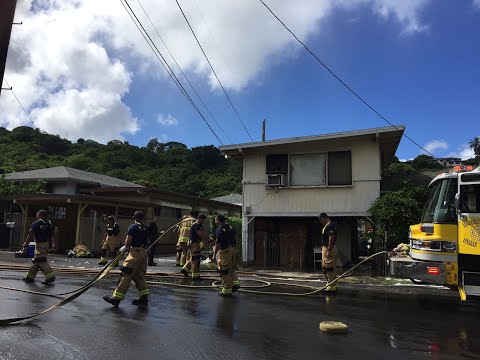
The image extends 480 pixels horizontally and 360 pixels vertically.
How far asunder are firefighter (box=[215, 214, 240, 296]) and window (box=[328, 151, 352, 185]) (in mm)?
7609

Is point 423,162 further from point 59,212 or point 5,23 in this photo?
point 5,23

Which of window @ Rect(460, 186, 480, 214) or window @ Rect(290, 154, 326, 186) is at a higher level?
window @ Rect(290, 154, 326, 186)

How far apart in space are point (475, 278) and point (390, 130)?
832 cm

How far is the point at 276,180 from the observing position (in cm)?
1722

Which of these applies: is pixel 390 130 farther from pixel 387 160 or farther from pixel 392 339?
pixel 392 339

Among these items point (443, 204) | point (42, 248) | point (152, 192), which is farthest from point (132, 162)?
point (443, 204)

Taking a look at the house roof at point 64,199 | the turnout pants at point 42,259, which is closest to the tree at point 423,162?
the house roof at point 64,199

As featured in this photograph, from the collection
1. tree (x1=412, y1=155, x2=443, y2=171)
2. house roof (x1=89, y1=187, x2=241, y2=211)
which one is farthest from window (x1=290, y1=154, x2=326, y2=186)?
tree (x1=412, y1=155, x2=443, y2=171)

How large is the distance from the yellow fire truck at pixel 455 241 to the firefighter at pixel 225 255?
378cm

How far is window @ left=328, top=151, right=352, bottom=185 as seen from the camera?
16.8 metres

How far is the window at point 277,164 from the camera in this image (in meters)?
17.5

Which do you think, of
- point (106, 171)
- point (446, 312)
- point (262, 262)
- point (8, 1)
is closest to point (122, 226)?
point (262, 262)

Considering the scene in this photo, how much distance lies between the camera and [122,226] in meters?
23.4

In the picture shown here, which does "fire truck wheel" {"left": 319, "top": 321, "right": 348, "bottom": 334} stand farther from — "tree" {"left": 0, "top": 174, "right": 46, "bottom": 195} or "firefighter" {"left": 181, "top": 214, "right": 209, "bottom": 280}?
"tree" {"left": 0, "top": 174, "right": 46, "bottom": 195}
